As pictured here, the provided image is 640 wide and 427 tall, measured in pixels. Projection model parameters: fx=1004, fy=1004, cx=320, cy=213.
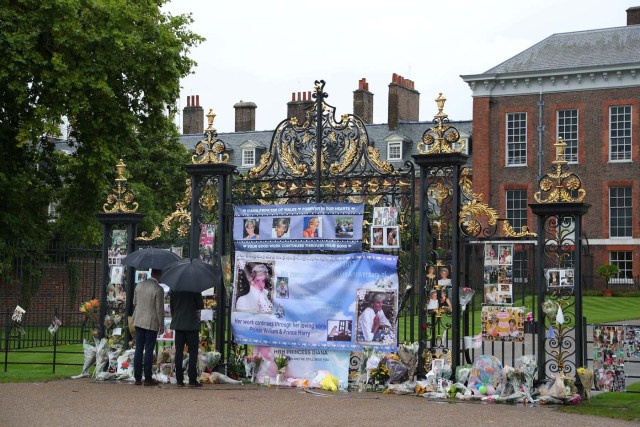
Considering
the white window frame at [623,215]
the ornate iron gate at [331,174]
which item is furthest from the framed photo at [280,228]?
the white window frame at [623,215]

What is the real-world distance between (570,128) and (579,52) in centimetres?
331

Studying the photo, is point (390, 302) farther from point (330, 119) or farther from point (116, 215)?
point (116, 215)

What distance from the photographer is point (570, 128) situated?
136 feet

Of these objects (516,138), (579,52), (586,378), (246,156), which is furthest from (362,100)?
(586,378)

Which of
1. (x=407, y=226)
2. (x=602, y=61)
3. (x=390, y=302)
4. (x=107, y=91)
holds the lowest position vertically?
(x=390, y=302)

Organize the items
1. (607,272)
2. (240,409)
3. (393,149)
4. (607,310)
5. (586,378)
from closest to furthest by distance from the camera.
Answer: (240,409), (586,378), (607,310), (607,272), (393,149)

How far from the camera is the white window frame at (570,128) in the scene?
1633 inches

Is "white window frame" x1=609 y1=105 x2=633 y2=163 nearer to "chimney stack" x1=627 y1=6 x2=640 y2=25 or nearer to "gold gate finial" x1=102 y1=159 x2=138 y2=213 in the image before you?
"chimney stack" x1=627 y1=6 x2=640 y2=25

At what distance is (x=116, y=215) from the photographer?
15750mm

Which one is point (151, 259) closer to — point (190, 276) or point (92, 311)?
point (190, 276)

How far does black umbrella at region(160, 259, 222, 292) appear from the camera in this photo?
527 inches

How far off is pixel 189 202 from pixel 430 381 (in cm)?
486

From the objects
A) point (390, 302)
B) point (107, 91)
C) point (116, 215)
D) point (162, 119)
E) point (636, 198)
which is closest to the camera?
point (390, 302)

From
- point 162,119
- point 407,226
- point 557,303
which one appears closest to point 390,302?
point 407,226
